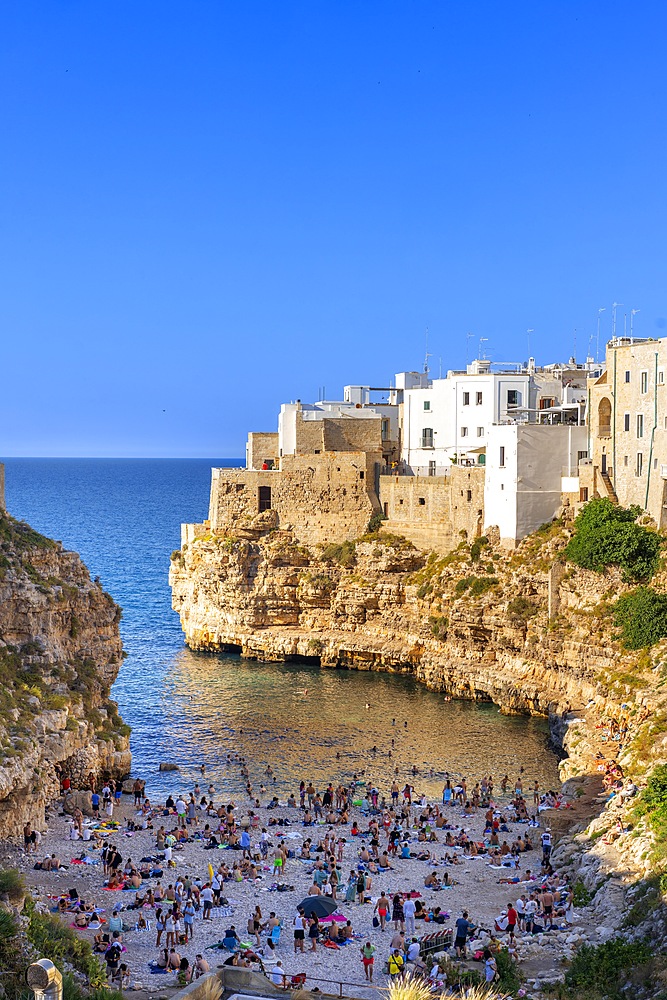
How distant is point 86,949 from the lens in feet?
72.4

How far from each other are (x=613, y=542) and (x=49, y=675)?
2165cm

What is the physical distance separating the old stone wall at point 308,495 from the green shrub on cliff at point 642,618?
1860 cm

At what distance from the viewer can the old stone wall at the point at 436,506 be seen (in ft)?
183

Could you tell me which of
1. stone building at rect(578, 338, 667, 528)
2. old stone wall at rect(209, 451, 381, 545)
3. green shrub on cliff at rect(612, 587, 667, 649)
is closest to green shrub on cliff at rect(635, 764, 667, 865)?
green shrub on cliff at rect(612, 587, 667, 649)

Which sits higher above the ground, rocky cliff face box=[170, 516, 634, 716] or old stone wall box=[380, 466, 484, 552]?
Answer: old stone wall box=[380, 466, 484, 552]

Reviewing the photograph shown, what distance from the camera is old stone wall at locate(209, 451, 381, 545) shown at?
199 ft

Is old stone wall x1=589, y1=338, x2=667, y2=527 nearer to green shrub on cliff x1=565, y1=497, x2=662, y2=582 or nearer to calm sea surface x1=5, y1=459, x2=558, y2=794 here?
green shrub on cliff x1=565, y1=497, x2=662, y2=582

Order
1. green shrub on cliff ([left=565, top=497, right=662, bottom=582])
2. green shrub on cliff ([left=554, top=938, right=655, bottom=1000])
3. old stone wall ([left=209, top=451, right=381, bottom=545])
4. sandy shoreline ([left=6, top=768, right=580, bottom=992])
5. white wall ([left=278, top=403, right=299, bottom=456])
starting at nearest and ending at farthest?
green shrub on cliff ([left=554, top=938, right=655, bottom=1000]) → sandy shoreline ([left=6, top=768, right=580, bottom=992]) → green shrub on cliff ([left=565, top=497, right=662, bottom=582]) → old stone wall ([left=209, top=451, right=381, bottom=545]) → white wall ([left=278, top=403, right=299, bottom=456])

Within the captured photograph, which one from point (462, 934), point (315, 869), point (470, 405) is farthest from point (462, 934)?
point (470, 405)

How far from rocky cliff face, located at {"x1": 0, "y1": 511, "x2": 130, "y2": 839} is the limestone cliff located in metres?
13.3

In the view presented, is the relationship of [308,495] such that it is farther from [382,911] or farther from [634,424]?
[382,911]

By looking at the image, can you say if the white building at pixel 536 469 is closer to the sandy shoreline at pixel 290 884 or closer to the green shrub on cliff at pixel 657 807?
the sandy shoreline at pixel 290 884

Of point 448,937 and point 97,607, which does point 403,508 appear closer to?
point 97,607

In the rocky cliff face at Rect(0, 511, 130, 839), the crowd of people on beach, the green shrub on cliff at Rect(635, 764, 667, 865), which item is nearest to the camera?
the crowd of people on beach
